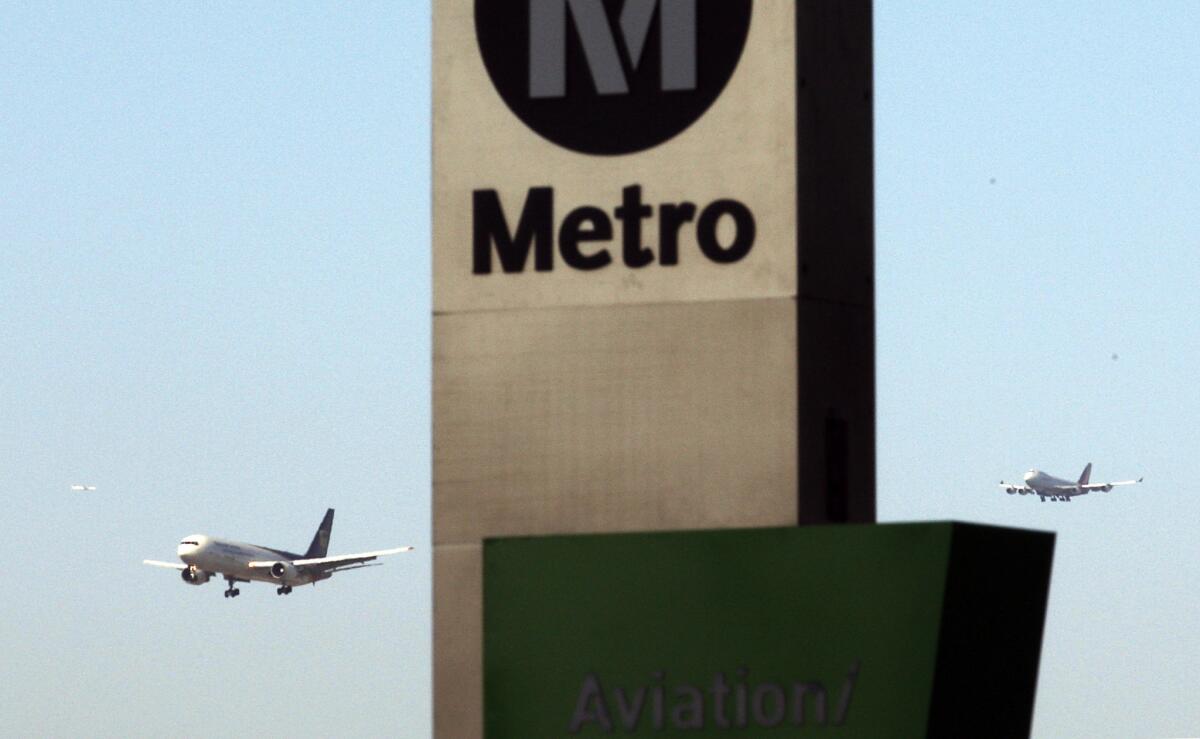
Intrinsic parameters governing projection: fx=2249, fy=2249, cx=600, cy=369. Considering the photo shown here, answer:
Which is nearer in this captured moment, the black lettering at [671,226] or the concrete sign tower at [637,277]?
the concrete sign tower at [637,277]

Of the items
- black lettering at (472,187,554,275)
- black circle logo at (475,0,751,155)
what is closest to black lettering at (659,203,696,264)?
black circle logo at (475,0,751,155)

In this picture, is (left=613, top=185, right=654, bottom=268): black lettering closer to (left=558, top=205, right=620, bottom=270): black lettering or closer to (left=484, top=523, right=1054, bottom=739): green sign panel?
(left=558, top=205, right=620, bottom=270): black lettering

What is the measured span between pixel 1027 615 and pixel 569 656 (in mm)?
2372

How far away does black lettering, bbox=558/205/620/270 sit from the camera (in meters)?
11.9

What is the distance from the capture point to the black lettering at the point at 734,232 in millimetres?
11617

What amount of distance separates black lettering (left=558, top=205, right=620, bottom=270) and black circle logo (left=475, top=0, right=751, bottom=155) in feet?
1.13

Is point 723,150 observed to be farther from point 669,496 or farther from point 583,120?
point 669,496

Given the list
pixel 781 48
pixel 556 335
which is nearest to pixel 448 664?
pixel 556 335
